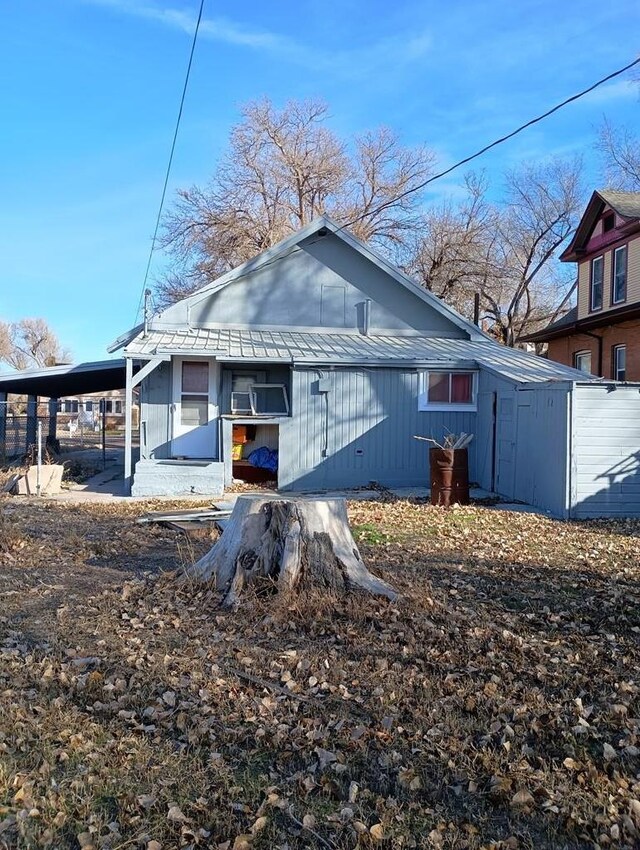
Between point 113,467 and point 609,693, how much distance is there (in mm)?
17169

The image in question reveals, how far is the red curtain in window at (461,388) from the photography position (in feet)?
49.1

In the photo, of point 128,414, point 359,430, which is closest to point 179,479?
point 128,414

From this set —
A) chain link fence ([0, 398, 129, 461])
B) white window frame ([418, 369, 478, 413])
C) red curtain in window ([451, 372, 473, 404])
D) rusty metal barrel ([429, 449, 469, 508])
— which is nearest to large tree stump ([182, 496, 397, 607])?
rusty metal barrel ([429, 449, 469, 508])

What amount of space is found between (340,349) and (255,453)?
2.99m

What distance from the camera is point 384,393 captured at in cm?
1464

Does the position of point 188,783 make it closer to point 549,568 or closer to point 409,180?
point 549,568

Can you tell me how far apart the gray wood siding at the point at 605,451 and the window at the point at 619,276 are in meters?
10.3

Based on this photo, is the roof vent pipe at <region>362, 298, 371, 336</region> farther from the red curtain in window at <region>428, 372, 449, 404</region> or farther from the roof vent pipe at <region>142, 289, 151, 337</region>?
the roof vent pipe at <region>142, 289, 151, 337</region>

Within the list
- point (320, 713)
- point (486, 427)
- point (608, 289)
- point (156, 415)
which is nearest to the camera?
point (320, 713)

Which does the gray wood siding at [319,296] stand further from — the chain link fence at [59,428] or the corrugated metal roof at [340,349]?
the chain link fence at [59,428]

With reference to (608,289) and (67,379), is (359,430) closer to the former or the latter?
(67,379)

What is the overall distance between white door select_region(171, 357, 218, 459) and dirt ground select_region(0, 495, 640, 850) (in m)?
7.64

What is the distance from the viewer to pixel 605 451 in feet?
36.8

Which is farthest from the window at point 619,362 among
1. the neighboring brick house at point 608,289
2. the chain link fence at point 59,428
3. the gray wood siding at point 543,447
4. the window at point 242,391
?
the chain link fence at point 59,428
